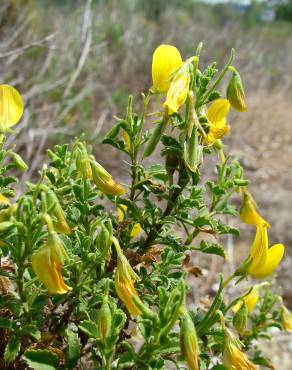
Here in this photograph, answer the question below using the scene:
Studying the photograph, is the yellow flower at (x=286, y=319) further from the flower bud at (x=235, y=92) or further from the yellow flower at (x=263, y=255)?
the flower bud at (x=235, y=92)

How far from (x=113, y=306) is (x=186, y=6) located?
1393cm

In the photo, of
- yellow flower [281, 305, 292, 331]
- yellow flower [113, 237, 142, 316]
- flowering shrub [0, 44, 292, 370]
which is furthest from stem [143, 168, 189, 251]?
yellow flower [281, 305, 292, 331]

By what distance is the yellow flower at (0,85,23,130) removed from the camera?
972 mm

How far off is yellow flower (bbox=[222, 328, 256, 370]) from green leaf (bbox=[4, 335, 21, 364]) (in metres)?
0.34

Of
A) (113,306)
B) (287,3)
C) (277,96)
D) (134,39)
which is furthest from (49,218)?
(287,3)

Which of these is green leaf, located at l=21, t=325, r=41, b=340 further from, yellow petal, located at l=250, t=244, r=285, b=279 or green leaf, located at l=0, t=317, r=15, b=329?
yellow petal, located at l=250, t=244, r=285, b=279

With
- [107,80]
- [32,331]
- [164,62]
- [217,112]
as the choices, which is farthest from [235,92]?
[107,80]

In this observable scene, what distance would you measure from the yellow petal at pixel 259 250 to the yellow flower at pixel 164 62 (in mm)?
296

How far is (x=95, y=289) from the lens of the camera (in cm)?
89

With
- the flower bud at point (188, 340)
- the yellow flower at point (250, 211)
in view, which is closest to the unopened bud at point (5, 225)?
the flower bud at point (188, 340)

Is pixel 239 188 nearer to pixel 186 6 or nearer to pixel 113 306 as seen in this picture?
pixel 113 306

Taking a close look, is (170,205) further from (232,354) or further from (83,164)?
(232,354)

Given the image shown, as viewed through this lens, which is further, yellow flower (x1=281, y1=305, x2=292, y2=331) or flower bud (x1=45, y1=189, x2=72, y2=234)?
yellow flower (x1=281, y1=305, x2=292, y2=331)

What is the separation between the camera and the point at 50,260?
75 centimetres
